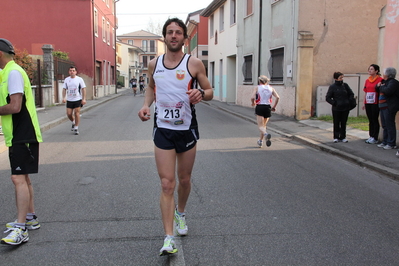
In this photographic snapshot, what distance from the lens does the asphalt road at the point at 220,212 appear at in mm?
3557

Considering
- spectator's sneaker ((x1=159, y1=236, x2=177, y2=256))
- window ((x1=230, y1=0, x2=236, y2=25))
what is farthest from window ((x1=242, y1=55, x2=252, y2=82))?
spectator's sneaker ((x1=159, y1=236, x2=177, y2=256))

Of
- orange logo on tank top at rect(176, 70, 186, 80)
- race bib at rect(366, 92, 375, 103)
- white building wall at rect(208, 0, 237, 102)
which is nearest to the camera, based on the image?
orange logo on tank top at rect(176, 70, 186, 80)

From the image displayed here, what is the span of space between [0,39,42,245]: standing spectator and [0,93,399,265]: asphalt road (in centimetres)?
25

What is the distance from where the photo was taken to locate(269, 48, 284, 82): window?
17028 millimetres

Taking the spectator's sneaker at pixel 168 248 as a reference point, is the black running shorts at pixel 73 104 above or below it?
above

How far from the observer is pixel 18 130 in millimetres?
3857

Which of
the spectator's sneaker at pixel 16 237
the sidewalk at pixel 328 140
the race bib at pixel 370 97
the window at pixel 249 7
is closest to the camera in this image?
the spectator's sneaker at pixel 16 237

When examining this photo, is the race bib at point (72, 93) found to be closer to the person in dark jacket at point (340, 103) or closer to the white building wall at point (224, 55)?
the person in dark jacket at point (340, 103)

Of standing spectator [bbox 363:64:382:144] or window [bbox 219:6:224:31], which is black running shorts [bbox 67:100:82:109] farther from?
window [bbox 219:6:224:31]

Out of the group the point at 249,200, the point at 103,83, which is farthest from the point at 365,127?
the point at 103,83

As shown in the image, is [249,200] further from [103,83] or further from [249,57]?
[103,83]

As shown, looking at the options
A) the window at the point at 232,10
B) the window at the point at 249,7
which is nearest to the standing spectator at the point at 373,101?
the window at the point at 249,7

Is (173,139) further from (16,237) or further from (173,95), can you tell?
(16,237)

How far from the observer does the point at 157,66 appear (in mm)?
3605
